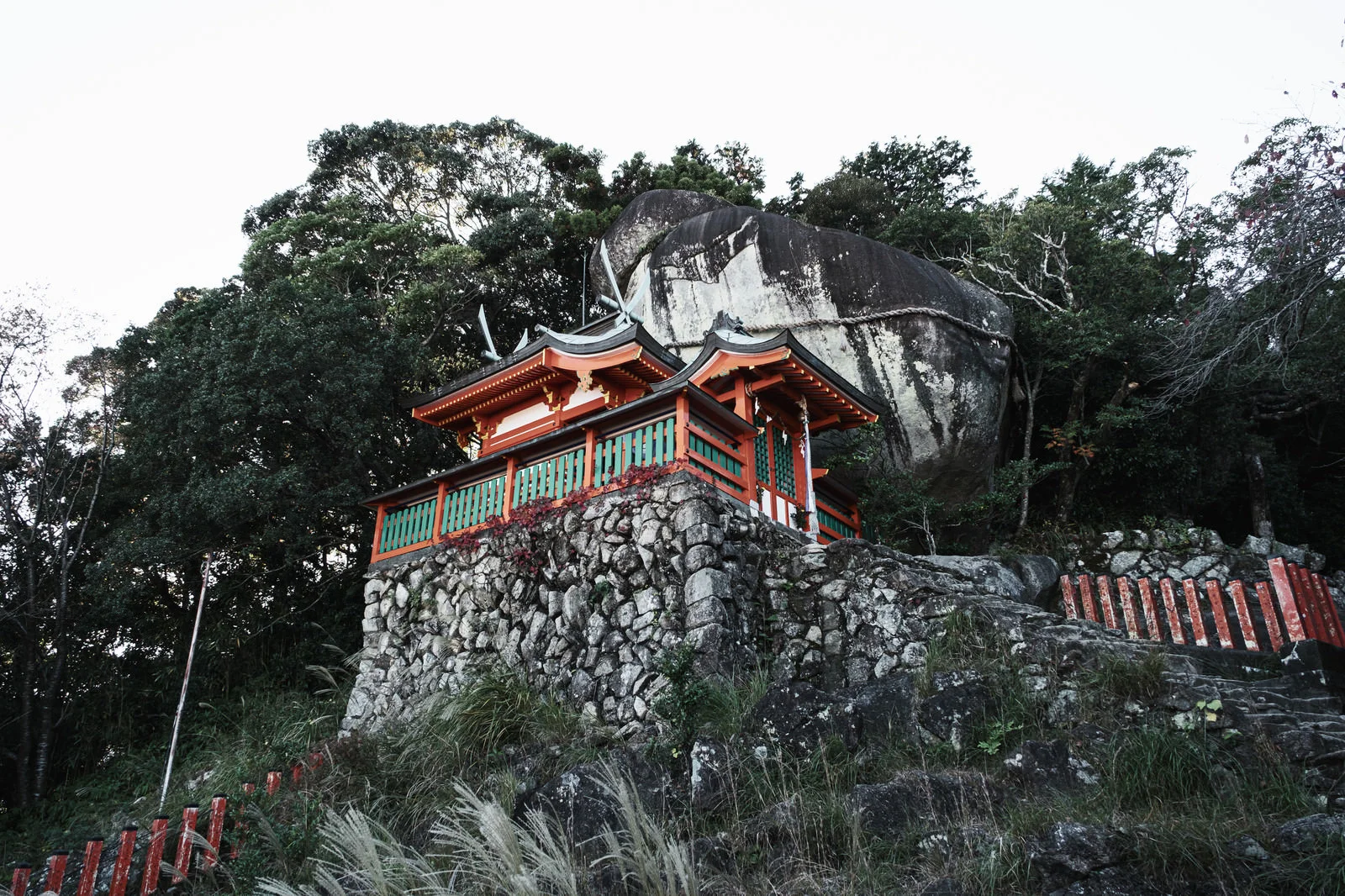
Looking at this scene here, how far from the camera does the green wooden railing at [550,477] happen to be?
1130 centimetres

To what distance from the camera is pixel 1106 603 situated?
10.0 metres

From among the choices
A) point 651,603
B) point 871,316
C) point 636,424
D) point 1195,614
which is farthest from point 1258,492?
point 651,603

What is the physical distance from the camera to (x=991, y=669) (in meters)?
7.35

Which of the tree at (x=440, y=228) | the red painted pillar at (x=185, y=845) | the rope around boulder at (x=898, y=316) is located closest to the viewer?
the red painted pillar at (x=185, y=845)

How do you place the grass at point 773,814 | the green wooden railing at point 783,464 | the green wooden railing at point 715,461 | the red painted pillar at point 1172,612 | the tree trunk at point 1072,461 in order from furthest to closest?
the tree trunk at point 1072,461, the green wooden railing at point 783,464, the green wooden railing at point 715,461, the red painted pillar at point 1172,612, the grass at point 773,814

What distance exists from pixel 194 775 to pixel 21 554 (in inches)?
251

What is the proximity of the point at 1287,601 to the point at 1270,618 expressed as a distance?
216 millimetres

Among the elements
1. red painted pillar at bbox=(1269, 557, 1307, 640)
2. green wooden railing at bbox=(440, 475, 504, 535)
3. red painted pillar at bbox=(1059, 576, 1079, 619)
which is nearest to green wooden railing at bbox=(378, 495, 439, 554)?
green wooden railing at bbox=(440, 475, 504, 535)

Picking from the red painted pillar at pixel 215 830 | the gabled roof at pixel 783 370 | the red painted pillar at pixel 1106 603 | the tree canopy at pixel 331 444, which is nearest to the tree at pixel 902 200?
the tree canopy at pixel 331 444

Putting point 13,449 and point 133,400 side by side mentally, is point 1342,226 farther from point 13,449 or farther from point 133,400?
point 13,449

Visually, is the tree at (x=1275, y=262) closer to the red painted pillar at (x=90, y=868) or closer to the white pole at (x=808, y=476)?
the white pole at (x=808, y=476)

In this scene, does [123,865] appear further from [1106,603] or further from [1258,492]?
[1258,492]

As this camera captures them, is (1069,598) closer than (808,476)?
Yes

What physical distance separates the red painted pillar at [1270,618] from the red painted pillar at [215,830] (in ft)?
31.5
